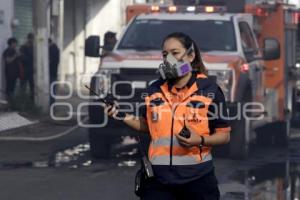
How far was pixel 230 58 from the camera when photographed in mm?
13523

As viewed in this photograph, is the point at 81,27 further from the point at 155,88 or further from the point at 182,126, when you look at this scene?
the point at 182,126

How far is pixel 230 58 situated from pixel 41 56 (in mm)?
6640

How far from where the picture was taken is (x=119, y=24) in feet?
107

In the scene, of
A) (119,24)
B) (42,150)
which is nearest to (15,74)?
(42,150)

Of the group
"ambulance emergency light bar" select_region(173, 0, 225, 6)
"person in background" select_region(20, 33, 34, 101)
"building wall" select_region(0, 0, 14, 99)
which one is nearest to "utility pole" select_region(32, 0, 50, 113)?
"person in background" select_region(20, 33, 34, 101)

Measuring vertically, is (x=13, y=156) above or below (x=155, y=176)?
below

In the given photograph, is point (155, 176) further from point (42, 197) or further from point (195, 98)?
point (42, 197)

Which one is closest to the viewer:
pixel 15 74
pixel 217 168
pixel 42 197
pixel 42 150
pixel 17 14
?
pixel 42 197

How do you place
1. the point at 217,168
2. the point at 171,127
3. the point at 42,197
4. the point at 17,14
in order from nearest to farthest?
the point at 171,127 < the point at 42,197 < the point at 217,168 < the point at 17,14

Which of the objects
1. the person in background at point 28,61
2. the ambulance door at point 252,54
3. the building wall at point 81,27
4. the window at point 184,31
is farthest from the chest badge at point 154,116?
the building wall at point 81,27

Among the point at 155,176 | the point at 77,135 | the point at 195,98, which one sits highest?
the point at 195,98

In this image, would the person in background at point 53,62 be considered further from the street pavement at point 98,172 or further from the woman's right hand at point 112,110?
the woman's right hand at point 112,110

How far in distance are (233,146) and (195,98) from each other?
788 cm

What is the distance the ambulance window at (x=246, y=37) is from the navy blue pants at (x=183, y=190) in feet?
28.0
